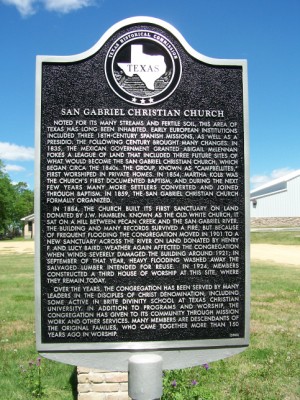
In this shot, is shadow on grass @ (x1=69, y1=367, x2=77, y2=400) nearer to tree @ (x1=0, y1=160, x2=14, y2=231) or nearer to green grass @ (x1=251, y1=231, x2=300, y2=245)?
green grass @ (x1=251, y1=231, x2=300, y2=245)

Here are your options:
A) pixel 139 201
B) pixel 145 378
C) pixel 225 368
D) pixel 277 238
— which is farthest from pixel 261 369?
pixel 277 238

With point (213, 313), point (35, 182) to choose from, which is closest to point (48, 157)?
point (35, 182)

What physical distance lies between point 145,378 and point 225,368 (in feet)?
10.9

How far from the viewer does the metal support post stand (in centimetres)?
324

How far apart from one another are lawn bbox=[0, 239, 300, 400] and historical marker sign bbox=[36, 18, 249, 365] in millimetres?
1817

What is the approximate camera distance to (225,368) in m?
6.26

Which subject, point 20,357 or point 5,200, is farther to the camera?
point 5,200

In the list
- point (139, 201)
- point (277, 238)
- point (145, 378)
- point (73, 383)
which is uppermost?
point (139, 201)

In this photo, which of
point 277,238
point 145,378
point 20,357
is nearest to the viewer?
point 145,378

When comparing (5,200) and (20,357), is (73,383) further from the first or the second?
(5,200)

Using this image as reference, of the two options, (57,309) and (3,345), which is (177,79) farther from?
(3,345)

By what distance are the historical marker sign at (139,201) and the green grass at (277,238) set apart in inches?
1328

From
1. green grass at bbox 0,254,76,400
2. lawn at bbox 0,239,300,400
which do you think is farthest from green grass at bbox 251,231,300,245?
green grass at bbox 0,254,76,400

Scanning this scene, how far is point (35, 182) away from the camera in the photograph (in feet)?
11.2
